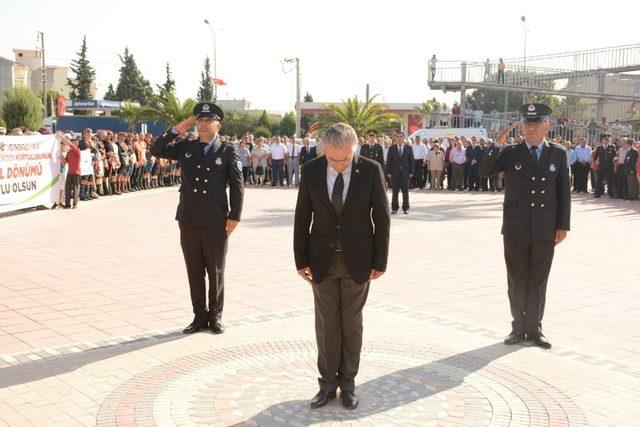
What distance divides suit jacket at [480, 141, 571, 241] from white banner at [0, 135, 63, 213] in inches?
482

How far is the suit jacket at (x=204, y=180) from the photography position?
7.03 m

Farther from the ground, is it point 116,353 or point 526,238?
point 526,238

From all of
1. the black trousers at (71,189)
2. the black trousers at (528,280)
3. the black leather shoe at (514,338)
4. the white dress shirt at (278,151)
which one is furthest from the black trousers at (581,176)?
the black leather shoe at (514,338)

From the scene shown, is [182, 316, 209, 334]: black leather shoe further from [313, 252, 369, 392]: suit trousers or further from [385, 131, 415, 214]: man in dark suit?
[385, 131, 415, 214]: man in dark suit

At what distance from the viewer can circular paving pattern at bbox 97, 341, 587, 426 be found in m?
4.92

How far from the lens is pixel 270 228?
48.5ft

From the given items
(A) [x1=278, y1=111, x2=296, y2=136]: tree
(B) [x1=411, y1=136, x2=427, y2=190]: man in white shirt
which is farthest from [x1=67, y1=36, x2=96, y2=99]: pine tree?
(B) [x1=411, y1=136, x2=427, y2=190]: man in white shirt

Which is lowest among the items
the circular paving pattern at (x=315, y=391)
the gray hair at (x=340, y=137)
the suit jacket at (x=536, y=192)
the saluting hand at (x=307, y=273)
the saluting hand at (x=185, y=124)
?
the circular paving pattern at (x=315, y=391)

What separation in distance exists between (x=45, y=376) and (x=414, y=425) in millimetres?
2844

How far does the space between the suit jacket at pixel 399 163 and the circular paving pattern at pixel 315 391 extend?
11795 millimetres

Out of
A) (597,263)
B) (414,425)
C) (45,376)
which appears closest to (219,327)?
(45,376)

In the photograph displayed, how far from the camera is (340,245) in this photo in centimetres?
504

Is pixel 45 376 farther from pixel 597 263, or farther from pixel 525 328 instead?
pixel 597 263

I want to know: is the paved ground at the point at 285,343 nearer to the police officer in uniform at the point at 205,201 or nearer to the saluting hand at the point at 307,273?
the police officer in uniform at the point at 205,201
